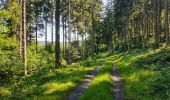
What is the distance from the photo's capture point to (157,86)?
18.4m

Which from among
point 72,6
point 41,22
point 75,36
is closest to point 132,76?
point 72,6

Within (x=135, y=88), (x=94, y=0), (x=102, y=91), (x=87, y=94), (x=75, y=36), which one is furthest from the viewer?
(x=75, y=36)

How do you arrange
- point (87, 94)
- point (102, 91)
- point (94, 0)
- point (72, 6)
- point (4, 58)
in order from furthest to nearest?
1. point (94, 0)
2. point (72, 6)
3. point (4, 58)
4. point (102, 91)
5. point (87, 94)

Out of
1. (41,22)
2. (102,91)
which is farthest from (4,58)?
(41,22)

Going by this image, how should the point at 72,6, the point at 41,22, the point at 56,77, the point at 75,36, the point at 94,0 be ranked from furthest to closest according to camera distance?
the point at 41,22 < the point at 75,36 < the point at 94,0 < the point at 72,6 < the point at 56,77

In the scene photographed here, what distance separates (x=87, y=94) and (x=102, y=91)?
4.44 feet

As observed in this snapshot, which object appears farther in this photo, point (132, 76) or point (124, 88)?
point (132, 76)

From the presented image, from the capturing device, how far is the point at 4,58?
29.7 meters

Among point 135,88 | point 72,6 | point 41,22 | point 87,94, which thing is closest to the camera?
point 87,94

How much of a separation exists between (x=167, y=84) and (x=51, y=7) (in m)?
67.5

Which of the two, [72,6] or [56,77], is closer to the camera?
[56,77]

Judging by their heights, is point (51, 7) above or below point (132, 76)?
above

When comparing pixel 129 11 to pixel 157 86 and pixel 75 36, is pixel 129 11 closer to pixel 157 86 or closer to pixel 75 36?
pixel 75 36

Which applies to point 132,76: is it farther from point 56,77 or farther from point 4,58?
point 4,58
